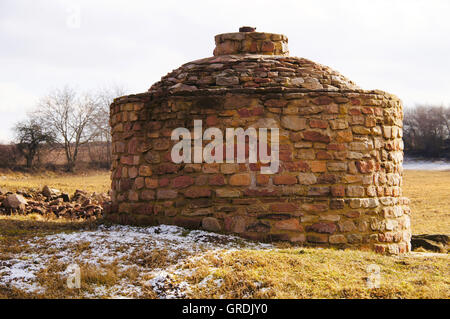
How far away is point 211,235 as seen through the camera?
636cm

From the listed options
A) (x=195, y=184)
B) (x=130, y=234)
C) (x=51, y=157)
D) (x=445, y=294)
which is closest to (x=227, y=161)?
(x=195, y=184)

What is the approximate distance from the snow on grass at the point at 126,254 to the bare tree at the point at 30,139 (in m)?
20.6

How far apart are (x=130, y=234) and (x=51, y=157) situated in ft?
80.3

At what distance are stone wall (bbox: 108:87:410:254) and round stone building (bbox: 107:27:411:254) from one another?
0.01m

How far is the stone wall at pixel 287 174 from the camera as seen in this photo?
6.54m

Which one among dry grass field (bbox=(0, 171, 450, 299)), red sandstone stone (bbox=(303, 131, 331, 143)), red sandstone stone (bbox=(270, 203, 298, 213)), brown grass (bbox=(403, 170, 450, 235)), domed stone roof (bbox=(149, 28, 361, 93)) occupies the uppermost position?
domed stone roof (bbox=(149, 28, 361, 93))

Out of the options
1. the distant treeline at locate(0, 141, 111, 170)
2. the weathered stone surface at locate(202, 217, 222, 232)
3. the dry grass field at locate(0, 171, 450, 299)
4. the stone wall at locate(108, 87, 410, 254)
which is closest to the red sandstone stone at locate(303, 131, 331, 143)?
the stone wall at locate(108, 87, 410, 254)

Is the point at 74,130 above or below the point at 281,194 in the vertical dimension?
above

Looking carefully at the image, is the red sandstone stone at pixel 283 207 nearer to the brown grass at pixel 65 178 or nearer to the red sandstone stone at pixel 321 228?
the red sandstone stone at pixel 321 228

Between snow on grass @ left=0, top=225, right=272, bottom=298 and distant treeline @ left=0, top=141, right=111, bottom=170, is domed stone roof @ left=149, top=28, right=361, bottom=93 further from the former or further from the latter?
distant treeline @ left=0, top=141, right=111, bottom=170

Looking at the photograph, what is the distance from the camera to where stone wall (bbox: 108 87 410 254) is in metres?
6.54

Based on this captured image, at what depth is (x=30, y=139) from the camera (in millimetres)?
25734

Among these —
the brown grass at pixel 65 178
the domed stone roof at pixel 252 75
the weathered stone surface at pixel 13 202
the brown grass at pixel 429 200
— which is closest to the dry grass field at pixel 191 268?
the domed stone roof at pixel 252 75

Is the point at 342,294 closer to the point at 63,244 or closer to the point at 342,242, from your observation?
the point at 342,242
